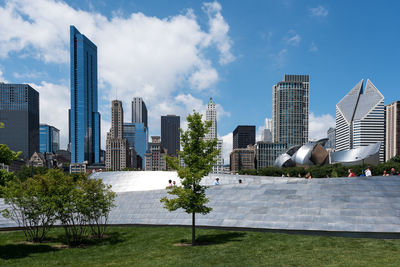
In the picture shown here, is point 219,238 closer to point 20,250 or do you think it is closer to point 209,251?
point 209,251

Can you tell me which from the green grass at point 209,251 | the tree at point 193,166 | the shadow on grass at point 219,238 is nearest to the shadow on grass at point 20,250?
the green grass at point 209,251

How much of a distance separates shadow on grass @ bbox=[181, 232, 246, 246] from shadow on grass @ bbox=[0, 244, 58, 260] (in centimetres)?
799

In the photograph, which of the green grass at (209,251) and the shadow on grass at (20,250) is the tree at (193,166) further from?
the shadow on grass at (20,250)

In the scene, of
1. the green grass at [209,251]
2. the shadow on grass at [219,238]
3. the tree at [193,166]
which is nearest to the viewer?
the green grass at [209,251]

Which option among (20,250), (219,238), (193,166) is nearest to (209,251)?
(219,238)

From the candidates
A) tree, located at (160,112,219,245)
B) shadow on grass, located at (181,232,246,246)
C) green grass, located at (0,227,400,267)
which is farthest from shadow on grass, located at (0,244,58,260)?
shadow on grass, located at (181,232,246,246)

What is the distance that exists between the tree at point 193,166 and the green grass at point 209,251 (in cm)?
218

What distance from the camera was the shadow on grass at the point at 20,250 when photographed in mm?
16328

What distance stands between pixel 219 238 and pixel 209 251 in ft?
10.9

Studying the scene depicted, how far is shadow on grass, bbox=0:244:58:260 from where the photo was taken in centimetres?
1633

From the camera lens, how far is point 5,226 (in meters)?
24.1

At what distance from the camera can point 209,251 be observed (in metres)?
15.4

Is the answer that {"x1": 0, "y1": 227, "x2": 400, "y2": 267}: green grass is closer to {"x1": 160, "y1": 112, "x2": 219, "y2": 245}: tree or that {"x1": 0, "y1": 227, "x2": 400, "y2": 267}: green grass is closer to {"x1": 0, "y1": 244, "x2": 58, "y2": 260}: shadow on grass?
{"x1": 0, "y1": 244, "x2": 58, "y2": 260}: shadow on grass

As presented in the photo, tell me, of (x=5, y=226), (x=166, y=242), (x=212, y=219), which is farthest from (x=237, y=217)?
(x=5, y=226)
